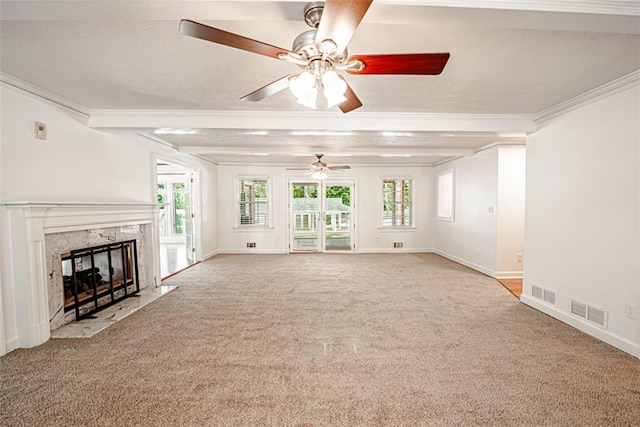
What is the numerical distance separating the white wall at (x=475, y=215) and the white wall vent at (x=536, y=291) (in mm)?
1417

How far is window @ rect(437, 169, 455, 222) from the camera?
6695 millimetres

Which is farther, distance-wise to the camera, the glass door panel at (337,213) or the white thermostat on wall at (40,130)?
the glass door panel at (337,213)

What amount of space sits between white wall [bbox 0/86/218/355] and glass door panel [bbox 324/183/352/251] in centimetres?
430

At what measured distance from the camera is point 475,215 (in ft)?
18.8

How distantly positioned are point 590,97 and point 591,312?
2164 millimetres

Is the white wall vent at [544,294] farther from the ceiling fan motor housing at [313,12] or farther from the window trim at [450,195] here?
the ceiling fan motor housing at [313,12]

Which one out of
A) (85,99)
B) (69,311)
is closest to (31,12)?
(85,99)

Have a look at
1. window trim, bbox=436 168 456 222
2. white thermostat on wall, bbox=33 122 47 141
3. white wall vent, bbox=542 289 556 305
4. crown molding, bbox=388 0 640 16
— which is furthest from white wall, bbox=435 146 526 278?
white thermostat on wall, bbox=33 122 47 141

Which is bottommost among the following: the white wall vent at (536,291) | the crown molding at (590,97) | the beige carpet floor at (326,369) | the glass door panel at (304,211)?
the beige carpet floor at (326,369)

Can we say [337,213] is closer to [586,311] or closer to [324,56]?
[586,311]

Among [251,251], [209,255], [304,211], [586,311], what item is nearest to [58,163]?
[209,255]

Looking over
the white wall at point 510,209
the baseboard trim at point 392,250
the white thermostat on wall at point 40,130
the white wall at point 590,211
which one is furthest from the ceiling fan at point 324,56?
the baseboard trim at point 392,250

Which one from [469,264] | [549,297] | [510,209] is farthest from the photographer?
[469,264]

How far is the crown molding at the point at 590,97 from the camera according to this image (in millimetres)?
2510
